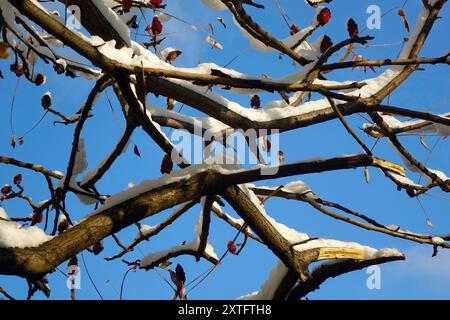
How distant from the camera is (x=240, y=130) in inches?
118

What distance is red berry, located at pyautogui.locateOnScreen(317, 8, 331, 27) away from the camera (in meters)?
2.77

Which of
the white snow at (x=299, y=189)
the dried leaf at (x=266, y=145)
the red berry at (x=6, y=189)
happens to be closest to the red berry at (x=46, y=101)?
the red berry at (x=6, y=189)

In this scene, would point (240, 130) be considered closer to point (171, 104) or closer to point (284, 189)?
point (284, 189)

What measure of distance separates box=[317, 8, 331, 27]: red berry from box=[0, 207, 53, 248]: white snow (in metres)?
1.99

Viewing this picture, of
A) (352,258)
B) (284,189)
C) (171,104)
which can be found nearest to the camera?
(352,258)

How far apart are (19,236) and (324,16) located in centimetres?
209

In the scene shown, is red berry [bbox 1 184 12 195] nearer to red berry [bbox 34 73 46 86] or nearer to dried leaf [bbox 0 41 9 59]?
red berry [bbox 34 73 46 86]

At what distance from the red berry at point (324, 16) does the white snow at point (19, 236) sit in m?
1.99

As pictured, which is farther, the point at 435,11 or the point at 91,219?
the point at 435,11

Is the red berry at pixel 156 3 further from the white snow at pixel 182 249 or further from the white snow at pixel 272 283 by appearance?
the white snow at pixel 272 283

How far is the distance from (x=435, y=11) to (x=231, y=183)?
183 centimetres

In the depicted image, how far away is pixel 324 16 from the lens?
2.78 metres
